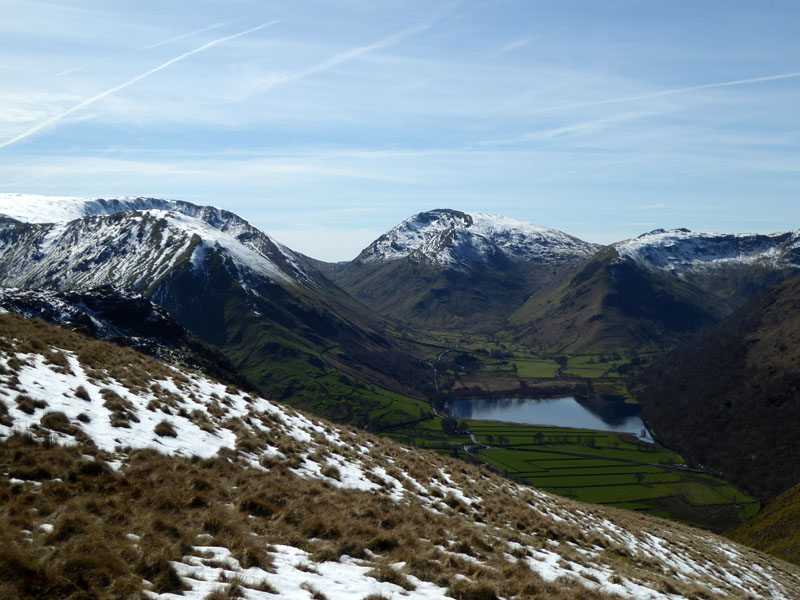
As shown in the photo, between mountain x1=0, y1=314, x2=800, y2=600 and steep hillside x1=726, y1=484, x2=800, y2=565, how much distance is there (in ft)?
132

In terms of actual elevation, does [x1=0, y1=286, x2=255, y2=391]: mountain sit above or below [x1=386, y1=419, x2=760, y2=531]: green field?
above

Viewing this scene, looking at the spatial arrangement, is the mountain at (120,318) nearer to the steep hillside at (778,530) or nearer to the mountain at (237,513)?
the mountain at (237,513)

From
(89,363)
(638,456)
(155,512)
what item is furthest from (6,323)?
(638,456)

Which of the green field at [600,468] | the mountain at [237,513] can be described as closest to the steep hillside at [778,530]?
the green field at [600,468]

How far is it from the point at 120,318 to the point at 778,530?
130526 millimetres

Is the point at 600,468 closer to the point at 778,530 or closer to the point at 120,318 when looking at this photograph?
the point at 778,530

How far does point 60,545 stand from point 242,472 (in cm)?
748

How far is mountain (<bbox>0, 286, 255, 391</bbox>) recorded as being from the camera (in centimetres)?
9175

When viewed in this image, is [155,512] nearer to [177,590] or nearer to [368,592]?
[177,590]

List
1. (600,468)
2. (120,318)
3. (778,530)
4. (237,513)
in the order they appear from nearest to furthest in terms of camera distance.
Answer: (237,513) → (778,530) → (120,318) → (600,468)

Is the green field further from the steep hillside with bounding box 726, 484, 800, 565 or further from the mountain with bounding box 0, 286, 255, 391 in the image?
the mountain with bounding box 0, 286, 255, 391

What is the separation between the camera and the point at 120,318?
368ft

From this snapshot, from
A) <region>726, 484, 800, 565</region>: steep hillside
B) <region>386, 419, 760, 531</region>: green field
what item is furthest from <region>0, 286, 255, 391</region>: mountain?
<region>726, 484, 800, 565</region>: steep hillside

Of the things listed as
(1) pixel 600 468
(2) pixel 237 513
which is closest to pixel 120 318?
(2) pixel 237 513
